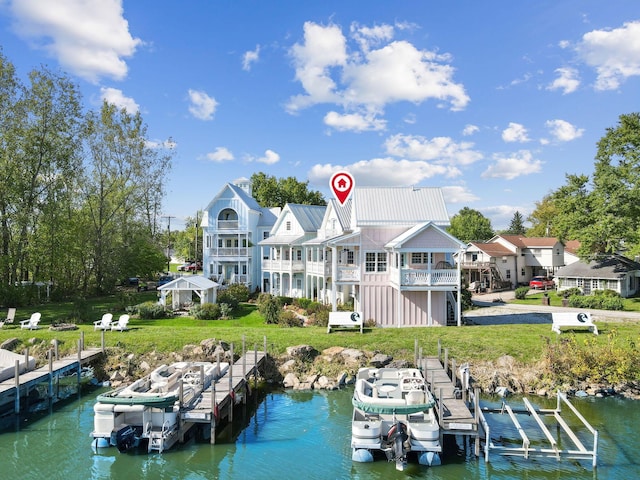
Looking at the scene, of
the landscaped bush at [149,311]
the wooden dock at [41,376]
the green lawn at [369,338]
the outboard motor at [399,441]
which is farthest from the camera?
the landscaped bush at [149,311]

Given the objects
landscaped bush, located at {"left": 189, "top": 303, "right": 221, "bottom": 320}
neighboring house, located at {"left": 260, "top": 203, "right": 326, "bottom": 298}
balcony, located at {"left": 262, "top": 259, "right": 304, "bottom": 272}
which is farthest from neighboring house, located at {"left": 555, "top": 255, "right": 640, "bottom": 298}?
landscaped bush, located at {"left": 189, "top": 303, "right": 221, "bottom": 320}

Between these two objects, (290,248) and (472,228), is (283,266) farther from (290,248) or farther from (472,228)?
(472,228)

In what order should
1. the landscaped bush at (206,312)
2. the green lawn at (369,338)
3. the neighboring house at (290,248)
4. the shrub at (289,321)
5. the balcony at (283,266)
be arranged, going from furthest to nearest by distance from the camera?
the neighboring house at (290,248), the balcony at (283,266), the landscaped bush at (206,312), the shrub at (289,321), the green lawn at (369,338)

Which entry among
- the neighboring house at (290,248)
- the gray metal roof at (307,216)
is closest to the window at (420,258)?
the neighboring house at (290,248)

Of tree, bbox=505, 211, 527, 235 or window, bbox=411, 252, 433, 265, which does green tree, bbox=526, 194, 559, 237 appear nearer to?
tree, bbox=505, 211, 527, 235

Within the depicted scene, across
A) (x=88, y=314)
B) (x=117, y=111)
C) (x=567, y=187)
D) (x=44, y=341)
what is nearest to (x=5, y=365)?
(x=44, y=341)

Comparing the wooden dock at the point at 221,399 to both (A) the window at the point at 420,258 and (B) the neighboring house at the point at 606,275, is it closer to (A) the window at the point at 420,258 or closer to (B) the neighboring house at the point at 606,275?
(A) the window at the point at 420,258
